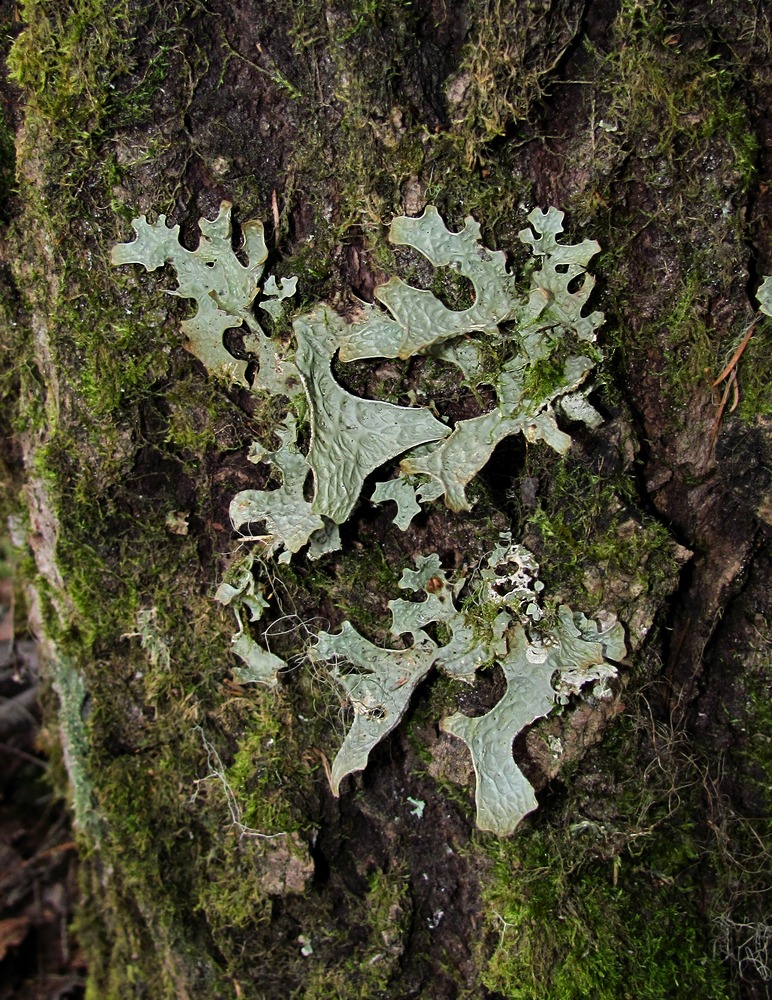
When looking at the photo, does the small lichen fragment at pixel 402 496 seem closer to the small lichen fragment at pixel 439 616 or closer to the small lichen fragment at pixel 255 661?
the small lichen fragment at pixel 439 616

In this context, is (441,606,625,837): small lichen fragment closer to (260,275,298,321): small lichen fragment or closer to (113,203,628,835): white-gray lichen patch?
(113,203,628,835): white-gray lichen patch

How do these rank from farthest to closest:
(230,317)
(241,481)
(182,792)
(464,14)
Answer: (182,792) < (241,481) < (230,317) < (464,14)

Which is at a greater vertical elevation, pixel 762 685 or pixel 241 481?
pixel 241 481

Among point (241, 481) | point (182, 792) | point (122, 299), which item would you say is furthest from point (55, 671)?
point (122, 299)

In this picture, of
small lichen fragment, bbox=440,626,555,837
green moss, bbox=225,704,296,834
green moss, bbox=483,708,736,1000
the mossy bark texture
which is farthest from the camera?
green moss, bbox=225,704,296,834

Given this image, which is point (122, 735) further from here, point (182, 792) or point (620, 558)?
point (620, 558)

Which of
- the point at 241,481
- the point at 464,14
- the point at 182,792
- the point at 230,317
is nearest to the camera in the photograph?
the point at 464,14

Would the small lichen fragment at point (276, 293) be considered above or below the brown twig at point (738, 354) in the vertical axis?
above

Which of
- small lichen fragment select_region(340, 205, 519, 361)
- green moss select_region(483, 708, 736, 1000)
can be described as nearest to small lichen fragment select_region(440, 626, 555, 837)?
green moss select_region(483, 708, 736, 1000)

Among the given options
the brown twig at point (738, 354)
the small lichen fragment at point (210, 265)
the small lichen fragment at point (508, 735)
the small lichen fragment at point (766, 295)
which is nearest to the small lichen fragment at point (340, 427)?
the small lichen fragment at point (210, 265)
